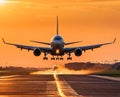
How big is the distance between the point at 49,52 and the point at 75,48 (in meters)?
5.24

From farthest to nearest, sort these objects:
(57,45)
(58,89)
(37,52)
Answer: (37,52), (57,45), (58,89)

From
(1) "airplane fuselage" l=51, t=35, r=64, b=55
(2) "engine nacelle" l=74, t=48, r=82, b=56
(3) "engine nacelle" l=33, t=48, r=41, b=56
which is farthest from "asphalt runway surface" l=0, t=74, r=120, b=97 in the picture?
(2) "engine nacelle" l=74, t=48, r=82, b=56

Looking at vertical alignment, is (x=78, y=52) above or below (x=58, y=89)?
above

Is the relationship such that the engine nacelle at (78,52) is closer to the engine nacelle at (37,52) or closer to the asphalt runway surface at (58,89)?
the engine nacelle at (37,52)

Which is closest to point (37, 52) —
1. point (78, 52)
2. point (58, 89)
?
point (78, 52)

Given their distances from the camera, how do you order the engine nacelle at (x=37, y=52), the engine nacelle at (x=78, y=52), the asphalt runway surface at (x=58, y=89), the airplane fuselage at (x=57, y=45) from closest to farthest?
the asphalt runway surface at (x=58, y=89) < the airplane fuselage at (x=57, y=45) < the engine nacelle at (x=37, y=52) < the engine nacelle at (x=78, y=52)

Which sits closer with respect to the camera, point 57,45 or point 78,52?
point 57,45

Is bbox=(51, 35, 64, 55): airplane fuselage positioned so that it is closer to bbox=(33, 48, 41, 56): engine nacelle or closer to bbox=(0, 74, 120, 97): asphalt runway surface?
bbox=(33, 48, 41, 56): engine nacelle

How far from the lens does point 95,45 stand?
11294cm

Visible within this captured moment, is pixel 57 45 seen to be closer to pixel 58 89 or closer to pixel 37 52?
pixel 37 52

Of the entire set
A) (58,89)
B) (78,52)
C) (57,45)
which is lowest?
(58,89)

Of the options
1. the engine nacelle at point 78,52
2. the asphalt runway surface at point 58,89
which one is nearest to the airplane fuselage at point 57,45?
the engine nacelle at point 78,52

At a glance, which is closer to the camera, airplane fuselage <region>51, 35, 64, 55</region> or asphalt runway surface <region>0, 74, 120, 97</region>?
asphalt runway surface <region>0, 74, 120, 97</region>

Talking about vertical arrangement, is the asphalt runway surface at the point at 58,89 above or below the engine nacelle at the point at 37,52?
below
